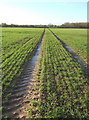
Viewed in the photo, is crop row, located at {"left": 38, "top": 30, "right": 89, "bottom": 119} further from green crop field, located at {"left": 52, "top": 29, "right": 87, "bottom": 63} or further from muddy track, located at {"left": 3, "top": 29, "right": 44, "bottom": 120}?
green crop field, located at {"left": 52, "top": 29, "right": 87, "bottom": 63}

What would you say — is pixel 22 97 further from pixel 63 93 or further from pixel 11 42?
pixel 11 42

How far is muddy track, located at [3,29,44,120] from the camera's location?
5648 millimetres

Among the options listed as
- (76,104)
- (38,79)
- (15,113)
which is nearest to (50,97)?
(76,104)

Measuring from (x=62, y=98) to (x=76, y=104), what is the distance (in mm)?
700

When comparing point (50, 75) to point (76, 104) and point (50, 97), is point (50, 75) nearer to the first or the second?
point (50, 97)

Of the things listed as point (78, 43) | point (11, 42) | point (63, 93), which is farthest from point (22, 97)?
point (78, 43)

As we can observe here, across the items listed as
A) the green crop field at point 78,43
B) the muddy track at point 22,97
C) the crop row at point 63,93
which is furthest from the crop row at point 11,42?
the green crop field at point 78,43

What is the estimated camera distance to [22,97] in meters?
6.80

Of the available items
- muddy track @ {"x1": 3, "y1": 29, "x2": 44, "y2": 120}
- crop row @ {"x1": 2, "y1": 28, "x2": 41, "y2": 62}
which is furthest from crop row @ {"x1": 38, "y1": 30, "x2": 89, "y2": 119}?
crop row @ {"x1": 2, "y1": 28, "x2": 41, "y2": 62}

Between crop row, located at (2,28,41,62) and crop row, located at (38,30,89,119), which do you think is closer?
crop row, located at (38,30,89,119)

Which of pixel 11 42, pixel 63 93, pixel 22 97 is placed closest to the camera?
pixel 22 97

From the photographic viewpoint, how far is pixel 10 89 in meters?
7.36

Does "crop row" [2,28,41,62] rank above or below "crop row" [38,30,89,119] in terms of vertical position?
above

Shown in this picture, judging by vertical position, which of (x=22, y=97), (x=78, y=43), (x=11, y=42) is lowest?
(x=22, y=97)
